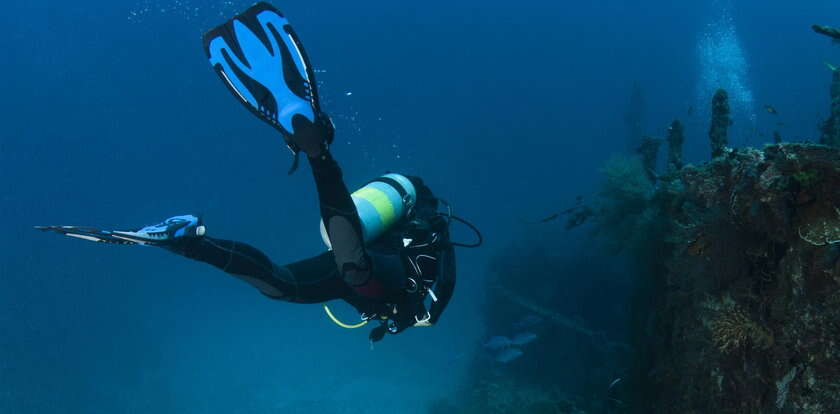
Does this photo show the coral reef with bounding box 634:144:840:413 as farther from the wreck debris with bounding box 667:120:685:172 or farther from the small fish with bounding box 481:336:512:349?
the small fish with bounding box 481:336:512:349

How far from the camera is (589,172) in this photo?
53.7 metres

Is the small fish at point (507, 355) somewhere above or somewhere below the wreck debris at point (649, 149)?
below

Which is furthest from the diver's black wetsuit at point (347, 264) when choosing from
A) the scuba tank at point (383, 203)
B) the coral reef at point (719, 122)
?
the coral reef at point (719, 122)

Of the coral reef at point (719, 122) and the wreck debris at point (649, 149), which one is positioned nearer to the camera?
the coral reef at point (719, 122)

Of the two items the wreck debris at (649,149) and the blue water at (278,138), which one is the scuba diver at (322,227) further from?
the blue water at (278,138)

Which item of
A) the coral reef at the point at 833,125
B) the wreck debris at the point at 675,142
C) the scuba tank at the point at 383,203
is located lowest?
the wreck debris at the point at 675,142

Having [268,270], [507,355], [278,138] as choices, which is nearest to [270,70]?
[268,270]

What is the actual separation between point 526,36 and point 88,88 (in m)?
71.8

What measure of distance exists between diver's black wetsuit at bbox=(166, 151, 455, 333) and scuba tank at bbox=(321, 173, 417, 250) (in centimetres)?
19

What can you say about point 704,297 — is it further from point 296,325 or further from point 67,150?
point 67,150

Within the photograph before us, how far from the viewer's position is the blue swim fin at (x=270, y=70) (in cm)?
312

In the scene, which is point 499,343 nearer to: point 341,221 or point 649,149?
point 649,149

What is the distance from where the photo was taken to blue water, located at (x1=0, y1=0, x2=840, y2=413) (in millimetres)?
45062

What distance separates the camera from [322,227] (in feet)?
12.8
